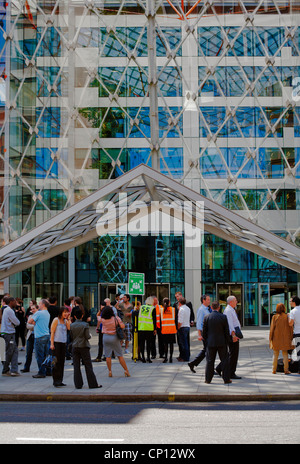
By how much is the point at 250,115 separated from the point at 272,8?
400 centimetres

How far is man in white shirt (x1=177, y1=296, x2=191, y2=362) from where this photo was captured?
18938 millimetres

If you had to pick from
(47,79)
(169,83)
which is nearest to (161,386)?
(169,83)

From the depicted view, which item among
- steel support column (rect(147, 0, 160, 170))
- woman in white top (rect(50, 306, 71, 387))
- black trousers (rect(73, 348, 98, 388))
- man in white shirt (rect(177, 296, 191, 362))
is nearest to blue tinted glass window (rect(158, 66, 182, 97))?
steel support column (rect(147, 0, 160, 170))

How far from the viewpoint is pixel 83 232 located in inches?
1061

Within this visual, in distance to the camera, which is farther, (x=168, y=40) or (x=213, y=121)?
(x=168, y=40)

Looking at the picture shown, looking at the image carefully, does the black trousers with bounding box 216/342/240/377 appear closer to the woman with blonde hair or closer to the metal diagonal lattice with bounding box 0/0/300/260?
the woman with blonde hair

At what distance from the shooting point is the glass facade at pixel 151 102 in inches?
999

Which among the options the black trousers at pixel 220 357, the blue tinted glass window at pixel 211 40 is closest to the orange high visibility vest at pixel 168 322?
the black trousers at pixel 220 357

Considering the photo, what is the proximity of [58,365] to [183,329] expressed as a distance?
17.5 feet

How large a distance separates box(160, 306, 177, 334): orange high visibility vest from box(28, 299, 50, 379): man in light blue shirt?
376 cm

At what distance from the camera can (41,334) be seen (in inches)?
623

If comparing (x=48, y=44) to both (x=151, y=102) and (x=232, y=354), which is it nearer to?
(x=151, y=102)

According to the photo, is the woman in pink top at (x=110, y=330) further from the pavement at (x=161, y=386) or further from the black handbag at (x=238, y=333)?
the black handbag at (x=238, y=333)
